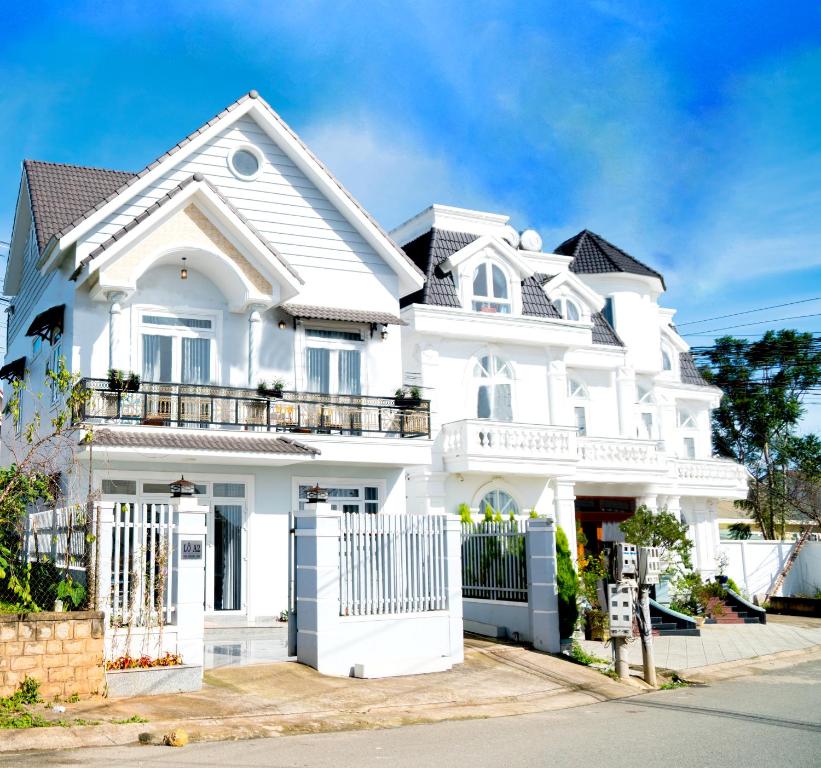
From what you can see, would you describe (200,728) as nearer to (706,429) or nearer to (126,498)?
(126,498)

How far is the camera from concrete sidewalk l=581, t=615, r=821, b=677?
57.5ft

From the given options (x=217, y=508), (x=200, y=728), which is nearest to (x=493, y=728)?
(x=200, y=728)

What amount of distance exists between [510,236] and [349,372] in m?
9.81

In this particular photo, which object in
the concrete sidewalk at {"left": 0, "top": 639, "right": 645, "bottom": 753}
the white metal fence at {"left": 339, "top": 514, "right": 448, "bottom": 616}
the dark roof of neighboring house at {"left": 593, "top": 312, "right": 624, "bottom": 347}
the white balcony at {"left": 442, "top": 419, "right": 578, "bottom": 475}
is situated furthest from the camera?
the dark roof of neighboring house at {"left": 593, "top": 312, "right": 624, "bottom": 347}

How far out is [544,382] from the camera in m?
→ 26.6

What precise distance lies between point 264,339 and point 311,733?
11.0m

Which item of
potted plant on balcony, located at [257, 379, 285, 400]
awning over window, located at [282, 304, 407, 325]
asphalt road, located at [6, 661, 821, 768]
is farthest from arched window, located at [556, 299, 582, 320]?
asphalt road, located at [6, 661, 821, 768]

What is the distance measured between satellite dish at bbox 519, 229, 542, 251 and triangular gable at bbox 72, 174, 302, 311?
12.1 m

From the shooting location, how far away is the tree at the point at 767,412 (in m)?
49.1

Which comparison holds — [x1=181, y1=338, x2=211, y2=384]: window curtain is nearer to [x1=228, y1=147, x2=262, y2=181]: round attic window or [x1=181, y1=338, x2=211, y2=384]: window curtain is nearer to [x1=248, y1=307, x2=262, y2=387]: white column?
[x1=248, y1=307, x2=262, y2=387]: white column

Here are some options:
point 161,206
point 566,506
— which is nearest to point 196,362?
point 161,206

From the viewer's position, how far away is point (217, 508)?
1944 cm

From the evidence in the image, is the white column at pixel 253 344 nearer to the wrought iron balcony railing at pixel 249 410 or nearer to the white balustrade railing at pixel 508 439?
the wrought iron balcony railing at pixel 249 410

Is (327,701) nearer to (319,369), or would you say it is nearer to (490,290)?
(319,369)
